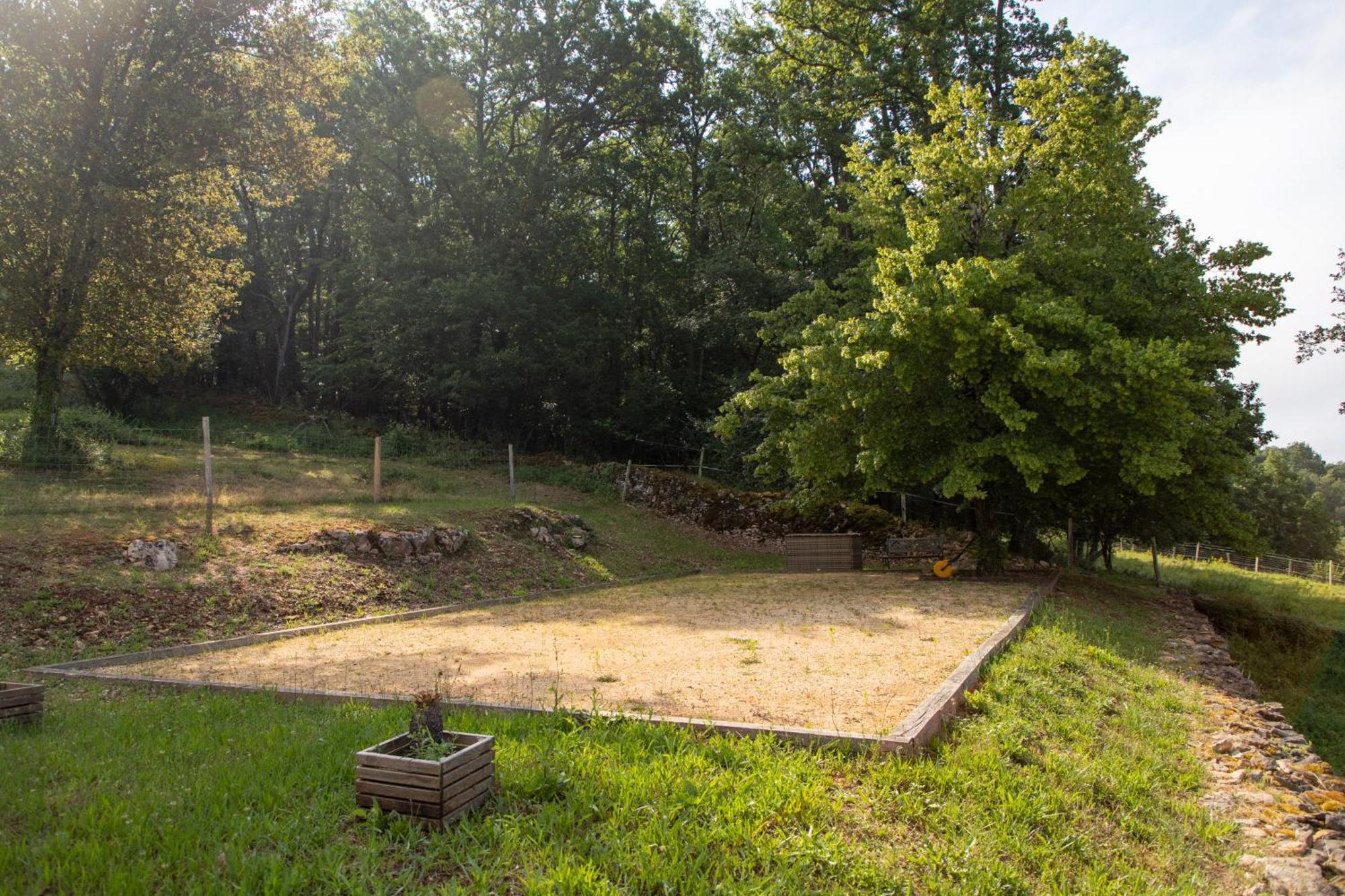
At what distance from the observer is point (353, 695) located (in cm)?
548

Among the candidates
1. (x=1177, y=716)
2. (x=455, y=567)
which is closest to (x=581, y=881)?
(x=1177, y=716)

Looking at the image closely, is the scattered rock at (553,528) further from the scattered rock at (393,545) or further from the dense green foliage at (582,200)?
the dense green foliage at (582,200)

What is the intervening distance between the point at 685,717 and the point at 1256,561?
37479 mm

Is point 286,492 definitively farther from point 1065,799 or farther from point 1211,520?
point 1211,520

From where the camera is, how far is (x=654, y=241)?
100ft

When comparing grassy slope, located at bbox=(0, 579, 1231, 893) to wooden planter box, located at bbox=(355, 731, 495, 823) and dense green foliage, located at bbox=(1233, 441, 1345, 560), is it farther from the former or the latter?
dense green foliage, located at bbox=(1233, 441, 1345, 560)

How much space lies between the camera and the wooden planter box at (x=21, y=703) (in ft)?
15.3

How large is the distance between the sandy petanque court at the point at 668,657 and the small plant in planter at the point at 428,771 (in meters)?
1.51

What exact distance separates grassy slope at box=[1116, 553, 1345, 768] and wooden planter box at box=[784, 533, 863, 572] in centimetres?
678

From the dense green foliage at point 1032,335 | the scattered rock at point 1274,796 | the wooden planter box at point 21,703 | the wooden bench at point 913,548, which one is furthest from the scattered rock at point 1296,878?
the wooden bench at point 913,548

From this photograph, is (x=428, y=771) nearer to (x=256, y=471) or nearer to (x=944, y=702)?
(x=944, y=702)

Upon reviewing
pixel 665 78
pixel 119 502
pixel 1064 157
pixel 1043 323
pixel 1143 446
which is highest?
pixel 665 78

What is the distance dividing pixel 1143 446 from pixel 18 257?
63.8 ft

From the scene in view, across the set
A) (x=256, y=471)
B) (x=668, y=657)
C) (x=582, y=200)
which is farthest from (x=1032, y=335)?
(x=582, y=200)
